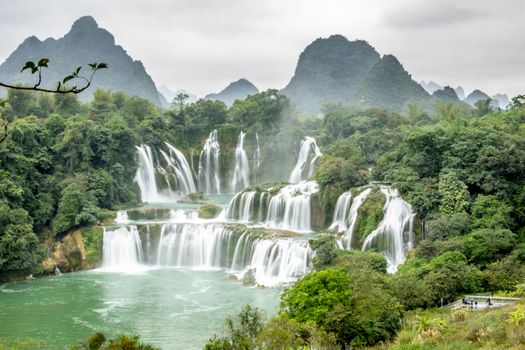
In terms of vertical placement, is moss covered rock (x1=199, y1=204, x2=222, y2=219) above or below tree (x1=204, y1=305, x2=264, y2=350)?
above

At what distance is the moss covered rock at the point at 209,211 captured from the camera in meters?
28.2

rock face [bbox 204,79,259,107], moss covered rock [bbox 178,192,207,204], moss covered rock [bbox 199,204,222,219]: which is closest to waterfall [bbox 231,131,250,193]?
moss covered rock [bbox 178,192,207,204]

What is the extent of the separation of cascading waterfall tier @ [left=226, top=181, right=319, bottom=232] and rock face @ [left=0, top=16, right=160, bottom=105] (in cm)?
5940

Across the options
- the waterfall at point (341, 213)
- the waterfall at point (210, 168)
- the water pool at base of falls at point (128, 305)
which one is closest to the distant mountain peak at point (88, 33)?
the waterfall at point (210, 168)

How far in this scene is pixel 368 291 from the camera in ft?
40.8

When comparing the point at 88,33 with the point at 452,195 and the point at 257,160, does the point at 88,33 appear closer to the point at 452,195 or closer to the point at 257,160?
the point at 257,160

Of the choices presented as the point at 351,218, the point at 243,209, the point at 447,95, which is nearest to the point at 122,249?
the point at 243,209

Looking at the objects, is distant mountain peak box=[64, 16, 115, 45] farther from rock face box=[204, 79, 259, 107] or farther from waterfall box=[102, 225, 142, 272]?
waterfall box=[102, 225, 142, 272]

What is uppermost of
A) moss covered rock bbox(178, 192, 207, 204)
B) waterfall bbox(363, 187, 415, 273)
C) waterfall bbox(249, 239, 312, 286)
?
moss covered rock bbox(178, 192, 207, 204)

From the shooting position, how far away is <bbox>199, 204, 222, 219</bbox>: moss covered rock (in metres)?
28.2

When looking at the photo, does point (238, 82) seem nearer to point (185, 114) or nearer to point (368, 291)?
point (185, 114)

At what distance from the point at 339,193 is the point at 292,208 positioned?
276 centimetres

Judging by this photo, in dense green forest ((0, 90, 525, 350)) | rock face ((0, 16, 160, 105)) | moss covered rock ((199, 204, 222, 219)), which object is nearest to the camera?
dense green forest ((0, 90, 525, 350))

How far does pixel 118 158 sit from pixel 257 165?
12017 mm
